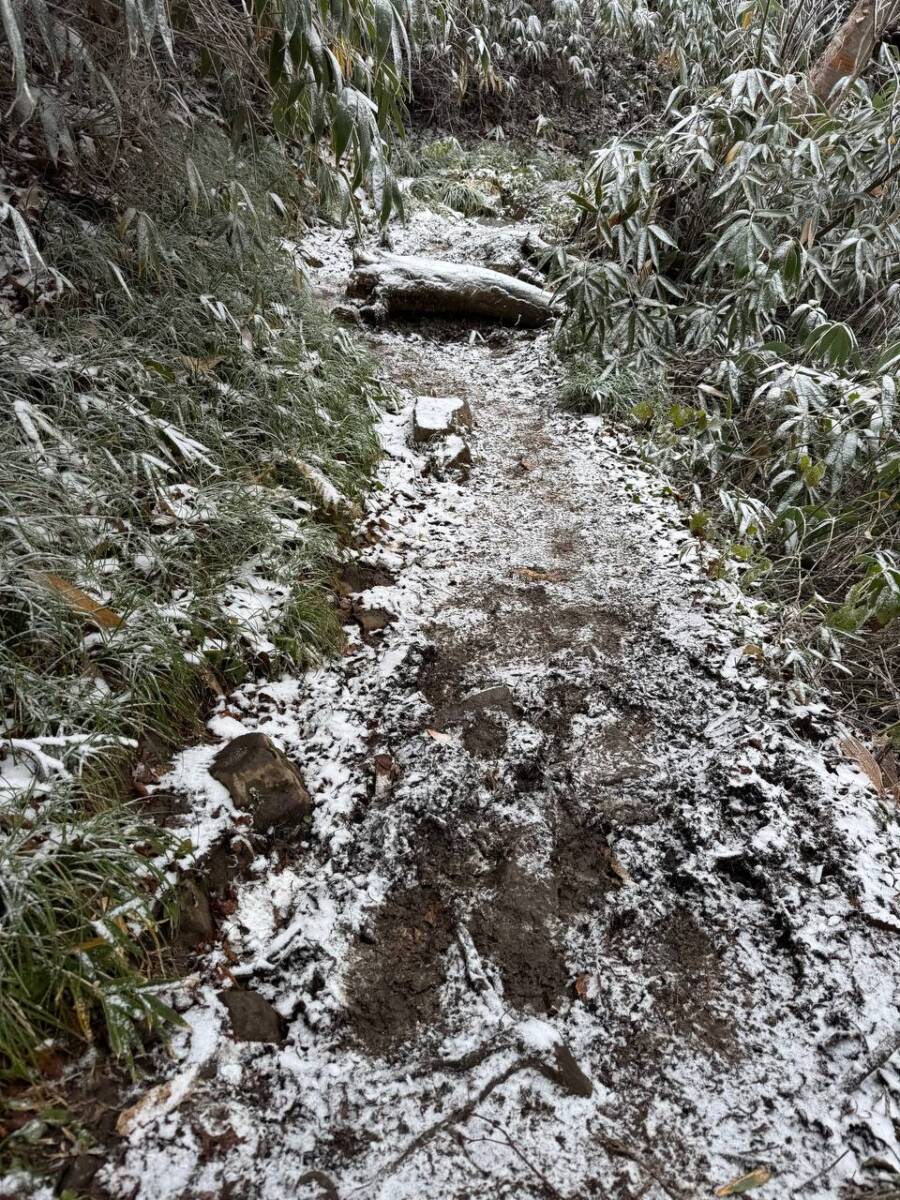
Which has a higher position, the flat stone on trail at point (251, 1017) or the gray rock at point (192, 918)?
the gray rock at point (192, 918)

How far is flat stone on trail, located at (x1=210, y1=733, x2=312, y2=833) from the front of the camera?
1918 millimetres

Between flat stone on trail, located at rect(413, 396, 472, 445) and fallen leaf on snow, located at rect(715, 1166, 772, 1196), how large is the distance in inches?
139

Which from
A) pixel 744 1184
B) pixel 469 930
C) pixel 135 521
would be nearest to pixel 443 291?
pixel 135 521

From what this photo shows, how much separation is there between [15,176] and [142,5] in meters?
1.94

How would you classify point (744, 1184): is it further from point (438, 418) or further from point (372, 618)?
point (438, 418)

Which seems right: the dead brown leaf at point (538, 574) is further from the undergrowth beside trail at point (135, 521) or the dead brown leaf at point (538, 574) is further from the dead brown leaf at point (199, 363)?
the dead brown leaf at point (199, 363)

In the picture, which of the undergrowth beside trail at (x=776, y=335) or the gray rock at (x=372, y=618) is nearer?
the gray rock at (x=372, y=618)

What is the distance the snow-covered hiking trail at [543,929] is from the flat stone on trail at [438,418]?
4.55 ft

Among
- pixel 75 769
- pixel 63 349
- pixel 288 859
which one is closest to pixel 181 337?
pixel 63 349

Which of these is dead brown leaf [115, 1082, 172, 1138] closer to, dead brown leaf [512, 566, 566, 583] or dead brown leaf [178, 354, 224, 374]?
dead brown leaf [512, 566, 566, 583]

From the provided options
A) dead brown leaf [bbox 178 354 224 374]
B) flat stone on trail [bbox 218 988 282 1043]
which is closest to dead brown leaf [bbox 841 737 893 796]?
flat stone on trail [bbox 218 988 282 1043]

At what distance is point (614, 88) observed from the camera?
31.6 feet

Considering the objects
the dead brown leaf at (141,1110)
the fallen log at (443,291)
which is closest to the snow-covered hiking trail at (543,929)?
the dead brown leaf at (141,1110)

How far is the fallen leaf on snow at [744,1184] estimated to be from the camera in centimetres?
125
